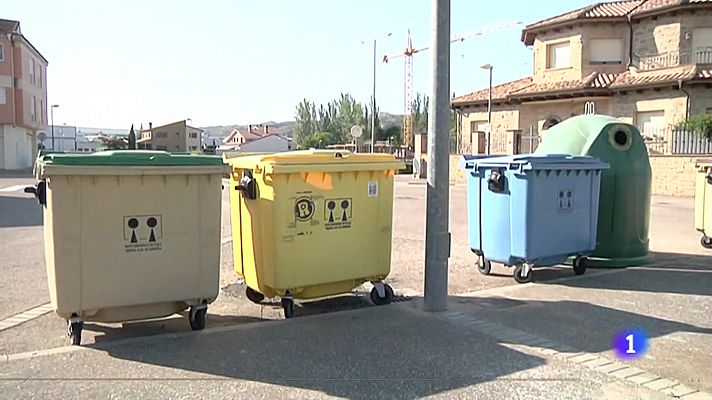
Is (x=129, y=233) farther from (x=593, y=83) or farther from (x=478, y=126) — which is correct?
(x=478, y=126)

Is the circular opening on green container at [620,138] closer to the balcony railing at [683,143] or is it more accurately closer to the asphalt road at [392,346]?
the asphalt road at [392,346]

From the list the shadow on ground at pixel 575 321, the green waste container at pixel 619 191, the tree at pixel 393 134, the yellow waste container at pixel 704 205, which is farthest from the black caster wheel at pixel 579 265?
the tree at pixel 393 134

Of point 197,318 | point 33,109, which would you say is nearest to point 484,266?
point 197,318

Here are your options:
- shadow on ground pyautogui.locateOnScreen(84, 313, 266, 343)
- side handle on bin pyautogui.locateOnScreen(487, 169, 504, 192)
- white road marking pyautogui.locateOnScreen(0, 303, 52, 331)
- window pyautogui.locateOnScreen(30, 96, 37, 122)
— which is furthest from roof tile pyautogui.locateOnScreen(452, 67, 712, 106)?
window pyautogui.locateOnScreen(30, 96, 37, 122)

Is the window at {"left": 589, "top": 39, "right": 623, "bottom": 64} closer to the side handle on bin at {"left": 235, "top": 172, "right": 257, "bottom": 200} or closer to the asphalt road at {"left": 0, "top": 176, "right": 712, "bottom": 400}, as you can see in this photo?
the asphalt road at {"left": 0, "top": 176, "right": 712, "bottom": 400}

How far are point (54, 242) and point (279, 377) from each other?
1964 millimetres

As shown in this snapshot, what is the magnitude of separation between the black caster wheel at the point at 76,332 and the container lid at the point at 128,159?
48.1 inches

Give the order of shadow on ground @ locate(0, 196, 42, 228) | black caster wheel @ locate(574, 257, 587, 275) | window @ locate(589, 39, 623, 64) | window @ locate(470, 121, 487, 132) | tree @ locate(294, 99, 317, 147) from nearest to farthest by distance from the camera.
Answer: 1. black caster wheel @ locate(574, 257, 587, 275)
2. shadow on ground @ locate(0, 196, 42, 228)
3. window @ locate(589, 39, 623, 64)
4. window @ locate(470, 121, 487, 132)
5. tree @ locate(294, 99, 317, 147)

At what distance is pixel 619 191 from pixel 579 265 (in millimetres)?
1353

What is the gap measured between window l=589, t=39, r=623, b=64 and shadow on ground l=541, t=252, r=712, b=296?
79.7 ft

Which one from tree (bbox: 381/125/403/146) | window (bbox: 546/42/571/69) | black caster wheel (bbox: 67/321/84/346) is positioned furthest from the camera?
tree (bbox: 381/125/403/146)

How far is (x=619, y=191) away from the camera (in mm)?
8523

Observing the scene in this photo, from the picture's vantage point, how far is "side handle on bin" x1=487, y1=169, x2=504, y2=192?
753 cm

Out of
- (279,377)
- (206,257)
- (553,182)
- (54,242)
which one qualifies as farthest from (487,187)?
(54,242)
